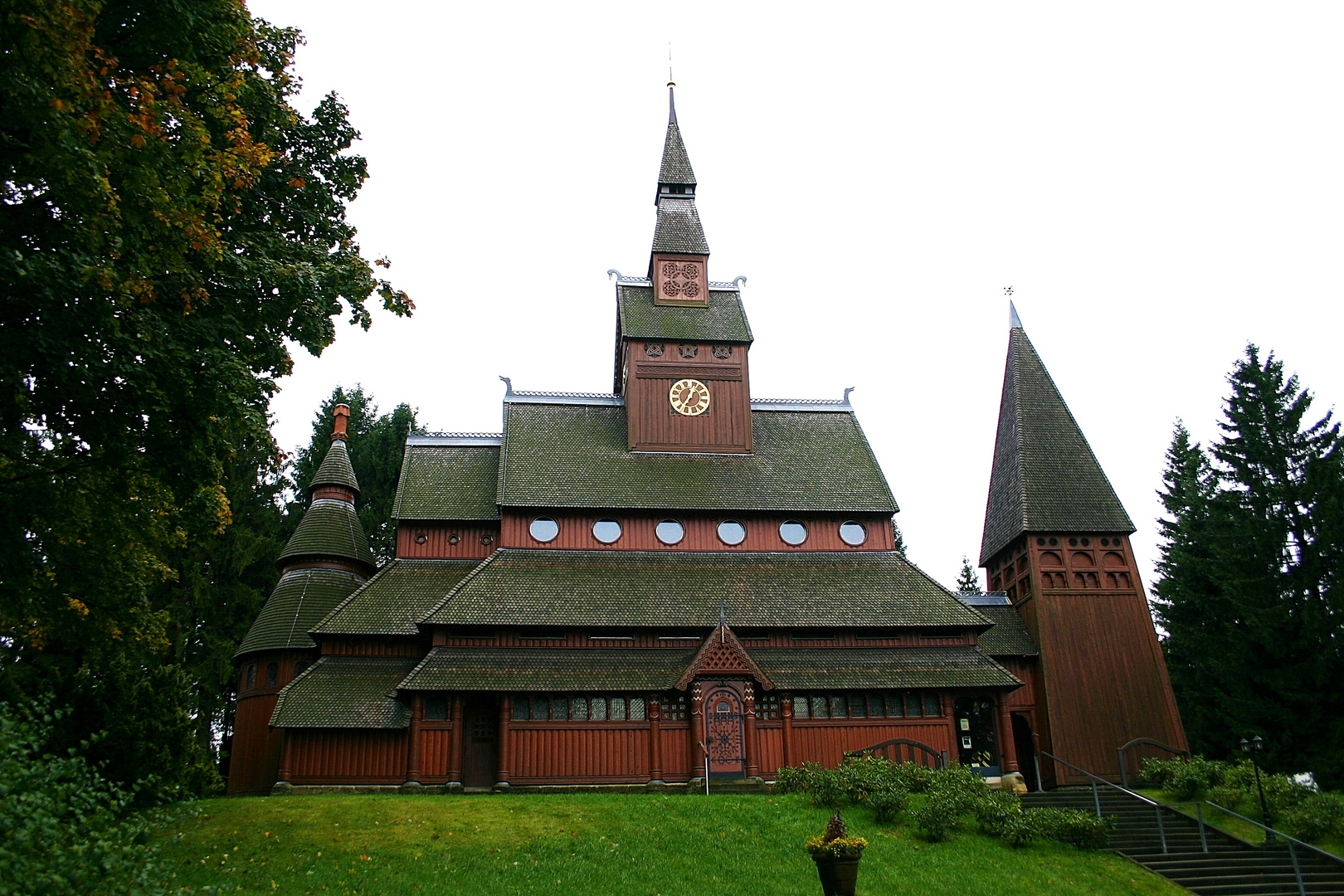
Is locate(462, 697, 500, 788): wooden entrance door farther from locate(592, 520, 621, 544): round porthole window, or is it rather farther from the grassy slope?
locate(592, 520, 621, 544): round porthole window

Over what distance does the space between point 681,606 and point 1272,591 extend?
18.1 meters

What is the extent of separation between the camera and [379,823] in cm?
1872

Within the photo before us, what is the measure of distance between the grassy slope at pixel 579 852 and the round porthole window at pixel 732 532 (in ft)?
36.1

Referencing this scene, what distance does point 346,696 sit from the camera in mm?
26328

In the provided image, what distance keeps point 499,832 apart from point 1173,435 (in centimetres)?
3846

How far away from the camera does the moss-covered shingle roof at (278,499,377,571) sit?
31.9 m

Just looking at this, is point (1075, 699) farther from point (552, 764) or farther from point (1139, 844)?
point (552, 764)

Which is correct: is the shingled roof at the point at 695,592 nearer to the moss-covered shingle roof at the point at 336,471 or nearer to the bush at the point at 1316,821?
the moss-covered shingle roof at the point at 336,471

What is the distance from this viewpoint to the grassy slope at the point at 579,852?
1574cm

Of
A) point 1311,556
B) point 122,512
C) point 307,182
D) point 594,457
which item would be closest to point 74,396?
point 122,512

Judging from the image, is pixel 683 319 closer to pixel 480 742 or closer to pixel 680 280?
pixel 680 280

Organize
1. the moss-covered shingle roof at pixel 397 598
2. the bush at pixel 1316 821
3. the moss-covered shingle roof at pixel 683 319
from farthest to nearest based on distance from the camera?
1. the moss-covered shingle roof at pixel 683 319
2. the moss-covered shingle roof at pixel 397 598
3. the bush at pixel 1316 821

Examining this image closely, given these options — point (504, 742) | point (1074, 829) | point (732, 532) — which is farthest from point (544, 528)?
point (1074, 829)

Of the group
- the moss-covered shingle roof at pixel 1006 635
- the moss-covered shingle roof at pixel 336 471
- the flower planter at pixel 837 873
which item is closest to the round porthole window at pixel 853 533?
the moss-covered shingle roof at pixel 1006 635
